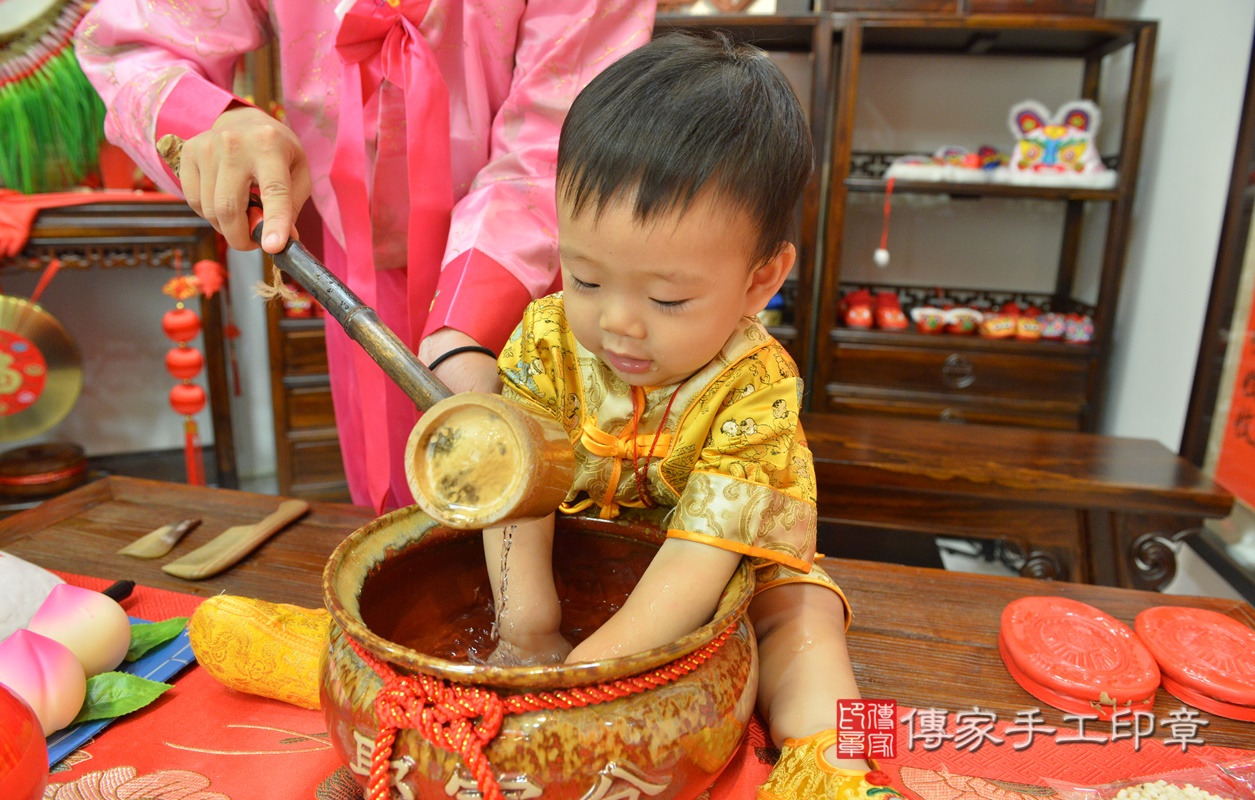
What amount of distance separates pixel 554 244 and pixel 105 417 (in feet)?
8.80

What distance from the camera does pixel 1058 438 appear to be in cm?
Result: 207

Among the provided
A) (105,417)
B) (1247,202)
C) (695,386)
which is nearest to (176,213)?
(105,417)

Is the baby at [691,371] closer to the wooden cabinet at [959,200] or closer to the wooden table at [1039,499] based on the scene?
the wooden table at [1039,499]

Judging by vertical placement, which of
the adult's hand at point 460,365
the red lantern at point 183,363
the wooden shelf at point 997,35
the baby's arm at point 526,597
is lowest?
the red lantern at point 183,363

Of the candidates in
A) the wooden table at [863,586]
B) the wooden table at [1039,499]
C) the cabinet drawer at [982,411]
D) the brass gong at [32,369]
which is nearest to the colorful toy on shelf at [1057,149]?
the cabinet drawer at [982,411]

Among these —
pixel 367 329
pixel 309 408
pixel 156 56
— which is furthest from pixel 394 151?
pixel 309 408

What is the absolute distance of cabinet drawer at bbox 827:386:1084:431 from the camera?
9.20 ft

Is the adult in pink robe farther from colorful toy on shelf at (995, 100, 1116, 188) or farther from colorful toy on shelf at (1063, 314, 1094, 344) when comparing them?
colorful toy on shelf at (1063, 314, 1094, 344)

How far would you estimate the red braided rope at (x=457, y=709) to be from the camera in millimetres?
518

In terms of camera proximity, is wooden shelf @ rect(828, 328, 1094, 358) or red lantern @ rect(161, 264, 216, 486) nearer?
red lantern @ rect(161, 264, 216, 486)

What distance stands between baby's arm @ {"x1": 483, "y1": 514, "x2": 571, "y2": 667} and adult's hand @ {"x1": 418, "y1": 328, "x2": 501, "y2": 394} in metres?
0.18

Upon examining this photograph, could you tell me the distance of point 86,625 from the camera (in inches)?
30.5

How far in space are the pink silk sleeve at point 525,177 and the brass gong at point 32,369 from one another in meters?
1.75

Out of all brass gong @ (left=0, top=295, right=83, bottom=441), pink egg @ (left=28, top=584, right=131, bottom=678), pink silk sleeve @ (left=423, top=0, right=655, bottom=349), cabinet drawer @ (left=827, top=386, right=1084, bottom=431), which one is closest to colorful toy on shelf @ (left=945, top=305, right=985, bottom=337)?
cabinet drawer @ (left=827, top=386, right=1084, bottom=431)
